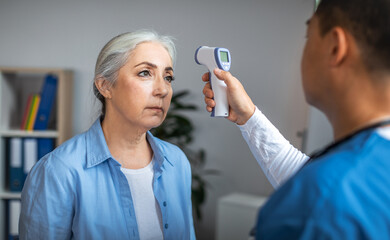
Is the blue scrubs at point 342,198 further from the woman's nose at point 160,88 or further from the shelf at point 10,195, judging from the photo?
the shelf at point 10,195

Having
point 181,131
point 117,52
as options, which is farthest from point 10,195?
point 117,52

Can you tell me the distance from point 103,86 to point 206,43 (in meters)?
1.79

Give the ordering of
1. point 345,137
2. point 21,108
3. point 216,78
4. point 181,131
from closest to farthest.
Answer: point 345,137
point 216,78
point 181,131
point 21,108

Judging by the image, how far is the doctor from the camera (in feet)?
1.71

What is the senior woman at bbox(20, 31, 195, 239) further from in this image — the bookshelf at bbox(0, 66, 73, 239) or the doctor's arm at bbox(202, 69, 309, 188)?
the bookshelf at bbox(0, 66, 73, 239)

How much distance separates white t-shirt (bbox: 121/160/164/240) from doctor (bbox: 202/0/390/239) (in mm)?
703

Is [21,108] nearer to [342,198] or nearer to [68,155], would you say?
[68,155]

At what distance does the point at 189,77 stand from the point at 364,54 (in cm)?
252

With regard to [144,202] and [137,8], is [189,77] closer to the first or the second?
[137,8]

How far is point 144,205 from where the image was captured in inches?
49.6

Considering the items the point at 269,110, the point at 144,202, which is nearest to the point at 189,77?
the point at 269,110

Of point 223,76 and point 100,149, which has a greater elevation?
point 223,76

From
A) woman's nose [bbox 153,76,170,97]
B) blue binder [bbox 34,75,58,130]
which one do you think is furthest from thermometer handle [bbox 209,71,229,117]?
blue binder [bbox 34,75,58,130]

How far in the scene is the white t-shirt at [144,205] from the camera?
1.24 meters
